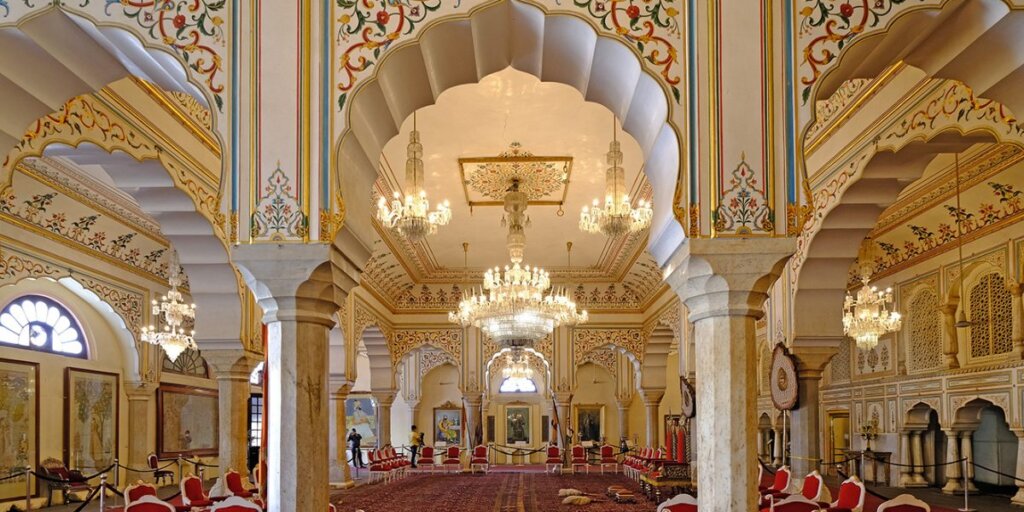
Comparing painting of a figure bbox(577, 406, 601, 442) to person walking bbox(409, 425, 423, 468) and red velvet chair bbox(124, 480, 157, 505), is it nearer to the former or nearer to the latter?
person walking bbox(409, 425, 423, 468)

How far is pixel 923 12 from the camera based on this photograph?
187 inches

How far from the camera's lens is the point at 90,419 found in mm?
13406

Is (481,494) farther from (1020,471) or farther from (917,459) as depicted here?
(1020,471)

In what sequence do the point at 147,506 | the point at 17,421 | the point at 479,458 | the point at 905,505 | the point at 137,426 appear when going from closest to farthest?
the point at 905,505 < the point at 147,506 < the point at 17,421 < the point at 137,426 < the point at 479,458

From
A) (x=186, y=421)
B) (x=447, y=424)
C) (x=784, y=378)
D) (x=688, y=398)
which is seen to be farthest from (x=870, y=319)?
(x=447, y=424)

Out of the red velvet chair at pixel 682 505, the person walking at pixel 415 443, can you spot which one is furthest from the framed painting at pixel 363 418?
the red velvet chair at pixel 682 505

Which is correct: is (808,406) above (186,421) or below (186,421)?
above

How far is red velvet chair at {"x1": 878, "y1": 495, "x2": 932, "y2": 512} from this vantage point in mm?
5887

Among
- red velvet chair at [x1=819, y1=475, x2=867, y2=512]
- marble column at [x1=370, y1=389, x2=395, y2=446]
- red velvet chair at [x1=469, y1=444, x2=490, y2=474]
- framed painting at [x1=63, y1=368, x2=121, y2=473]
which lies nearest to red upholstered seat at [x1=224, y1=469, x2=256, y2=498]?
framed painting at [x1=63, y1=368, x2=121, y2=473]

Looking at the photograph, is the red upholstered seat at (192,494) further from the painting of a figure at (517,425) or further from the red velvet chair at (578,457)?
the painting of a figure at (517,425)

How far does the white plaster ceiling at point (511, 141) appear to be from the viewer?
9586mm

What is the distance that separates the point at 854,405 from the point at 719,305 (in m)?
11.5

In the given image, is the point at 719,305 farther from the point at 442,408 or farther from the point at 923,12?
the point at 442,408

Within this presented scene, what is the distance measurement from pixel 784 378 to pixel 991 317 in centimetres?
358
